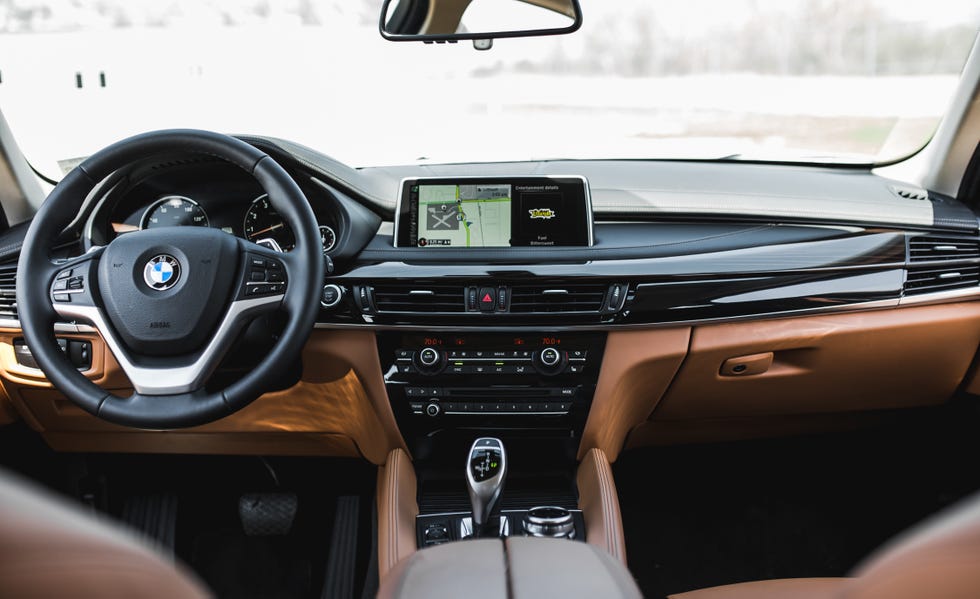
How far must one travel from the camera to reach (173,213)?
7.86ft

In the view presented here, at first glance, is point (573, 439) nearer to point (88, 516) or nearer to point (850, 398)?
point (850, 398)

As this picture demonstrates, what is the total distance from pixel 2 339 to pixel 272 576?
114 cm

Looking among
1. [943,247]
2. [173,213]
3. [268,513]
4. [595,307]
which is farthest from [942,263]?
[268,513]

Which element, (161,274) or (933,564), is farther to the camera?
(161,274)

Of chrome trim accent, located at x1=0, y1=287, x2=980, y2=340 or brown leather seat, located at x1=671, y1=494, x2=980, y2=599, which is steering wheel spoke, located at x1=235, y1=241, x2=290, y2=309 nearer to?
chrome trim accent, located at x1=0, y1=287, x2=980, y2=340

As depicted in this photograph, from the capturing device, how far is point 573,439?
259 centimetres

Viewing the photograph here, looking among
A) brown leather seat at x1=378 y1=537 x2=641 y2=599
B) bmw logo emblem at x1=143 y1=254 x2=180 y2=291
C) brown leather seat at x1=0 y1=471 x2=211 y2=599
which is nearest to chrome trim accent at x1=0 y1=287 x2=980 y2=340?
bmw logo emblem at x1=143 y1=254 x2=180 y2=291

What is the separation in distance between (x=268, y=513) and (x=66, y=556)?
2.53m

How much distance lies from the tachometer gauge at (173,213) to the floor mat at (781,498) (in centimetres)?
171

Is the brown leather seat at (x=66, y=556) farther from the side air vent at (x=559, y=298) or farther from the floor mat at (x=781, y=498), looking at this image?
the floor mat at (x=781, y=498)

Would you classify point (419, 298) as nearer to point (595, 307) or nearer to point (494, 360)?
point (494, 360)

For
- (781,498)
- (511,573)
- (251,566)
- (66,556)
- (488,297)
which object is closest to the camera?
(66,556)

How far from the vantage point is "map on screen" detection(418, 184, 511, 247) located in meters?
2.42

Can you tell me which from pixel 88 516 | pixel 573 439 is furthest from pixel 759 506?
pixel 88 516
